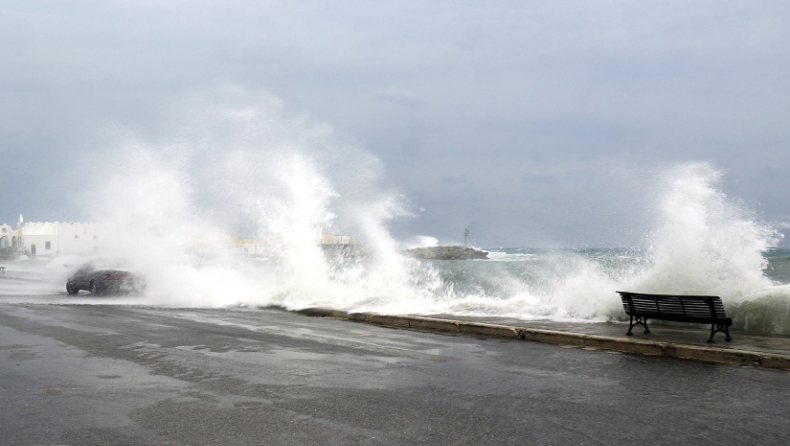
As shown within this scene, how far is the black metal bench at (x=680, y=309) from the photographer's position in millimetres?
11500

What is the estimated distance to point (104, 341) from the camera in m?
11.9

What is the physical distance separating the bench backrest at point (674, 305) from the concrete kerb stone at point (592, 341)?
127cm

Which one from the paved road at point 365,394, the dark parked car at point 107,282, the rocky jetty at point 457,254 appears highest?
the rocky jetty at point 457,254

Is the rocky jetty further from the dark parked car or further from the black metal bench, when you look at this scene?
the black metal bench

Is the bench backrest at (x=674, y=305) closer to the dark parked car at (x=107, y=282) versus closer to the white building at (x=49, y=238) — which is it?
the dark parked car at (x=107, y=282)

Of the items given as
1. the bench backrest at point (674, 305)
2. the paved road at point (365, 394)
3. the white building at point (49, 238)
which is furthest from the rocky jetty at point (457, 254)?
the paved road at point (365, 394)

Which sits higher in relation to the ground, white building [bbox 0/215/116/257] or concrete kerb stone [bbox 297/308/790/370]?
white building [bbox 0/215/116/257]

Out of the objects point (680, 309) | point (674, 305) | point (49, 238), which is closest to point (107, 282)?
point (674, 305)

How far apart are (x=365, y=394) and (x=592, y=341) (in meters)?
5.61

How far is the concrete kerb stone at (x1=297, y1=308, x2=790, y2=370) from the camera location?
9.64 m

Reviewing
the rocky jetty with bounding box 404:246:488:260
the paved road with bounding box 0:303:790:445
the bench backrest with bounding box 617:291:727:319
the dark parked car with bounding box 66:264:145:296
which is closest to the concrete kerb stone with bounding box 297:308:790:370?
the paved road with bounding box 0:303:790:445

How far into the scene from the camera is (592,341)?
1162 centimetres

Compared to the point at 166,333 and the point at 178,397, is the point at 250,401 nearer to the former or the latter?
the point at 178,397

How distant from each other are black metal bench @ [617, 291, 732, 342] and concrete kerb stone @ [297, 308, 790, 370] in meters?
0.99
